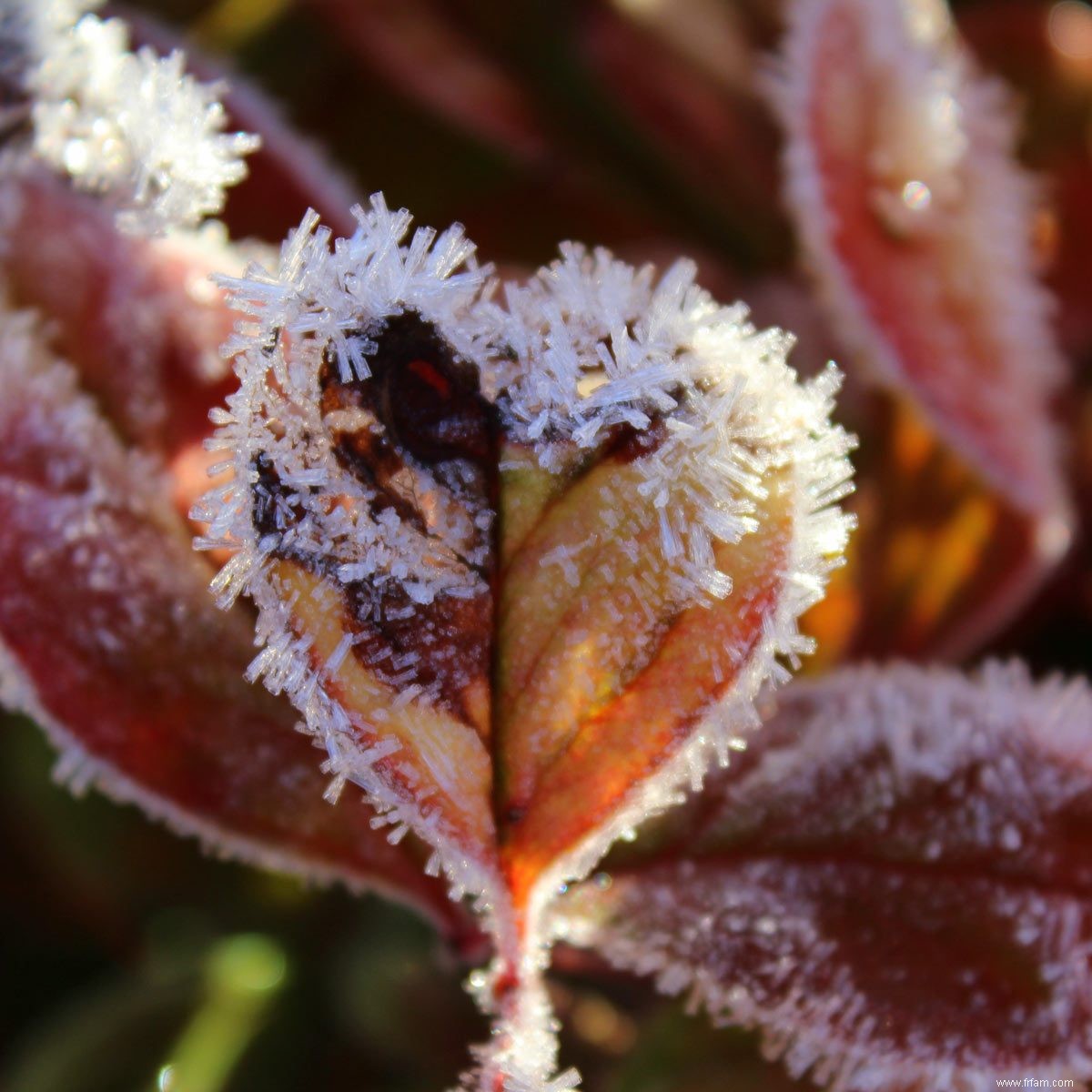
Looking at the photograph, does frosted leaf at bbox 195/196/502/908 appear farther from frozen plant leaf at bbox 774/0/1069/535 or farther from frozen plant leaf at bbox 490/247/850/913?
frozen plant leaf at bbox 774/0/1069/535

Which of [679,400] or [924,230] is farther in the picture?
[924,230]

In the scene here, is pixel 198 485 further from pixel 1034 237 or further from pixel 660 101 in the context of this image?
pixel 1034 237

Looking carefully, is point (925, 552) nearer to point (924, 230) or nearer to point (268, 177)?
point (924, 230)

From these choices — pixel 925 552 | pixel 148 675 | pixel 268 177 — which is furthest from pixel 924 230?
pixel 148 675

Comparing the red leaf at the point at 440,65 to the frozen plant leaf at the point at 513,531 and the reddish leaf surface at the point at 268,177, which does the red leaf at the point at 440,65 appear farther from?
the frozen plant leaf at the point at 513,531

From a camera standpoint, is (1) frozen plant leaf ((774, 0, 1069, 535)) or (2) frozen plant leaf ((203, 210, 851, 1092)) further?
(1) frozen plant leaf ((774, 0, 1069, 535))

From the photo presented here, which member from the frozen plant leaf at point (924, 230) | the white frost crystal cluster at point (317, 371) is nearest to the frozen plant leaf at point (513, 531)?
the white frost crystal cluster at point (317, 371)

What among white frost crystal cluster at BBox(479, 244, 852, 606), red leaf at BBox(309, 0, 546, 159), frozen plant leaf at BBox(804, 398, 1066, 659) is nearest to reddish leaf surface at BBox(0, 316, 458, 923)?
white frost crystal cluster at BBox(479, 244, 852, 606)

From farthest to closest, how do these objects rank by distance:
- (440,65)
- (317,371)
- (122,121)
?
(440,65) → (122,121) → (317,371)
